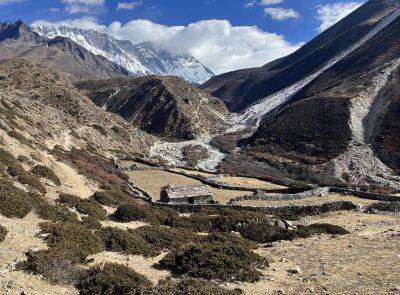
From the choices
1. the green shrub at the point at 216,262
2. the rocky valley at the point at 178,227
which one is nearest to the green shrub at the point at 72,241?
the rocky valley at the point at 178,227

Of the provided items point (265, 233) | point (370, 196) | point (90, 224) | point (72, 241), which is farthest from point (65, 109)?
point (72, 241)

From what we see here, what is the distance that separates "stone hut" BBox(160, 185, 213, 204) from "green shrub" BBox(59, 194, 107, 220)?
12.2 metres

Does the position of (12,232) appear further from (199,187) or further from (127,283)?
(199,187)

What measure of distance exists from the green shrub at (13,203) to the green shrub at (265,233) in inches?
386

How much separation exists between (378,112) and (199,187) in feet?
291

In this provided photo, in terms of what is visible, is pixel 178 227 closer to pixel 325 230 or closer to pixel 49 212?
pixel 49 212

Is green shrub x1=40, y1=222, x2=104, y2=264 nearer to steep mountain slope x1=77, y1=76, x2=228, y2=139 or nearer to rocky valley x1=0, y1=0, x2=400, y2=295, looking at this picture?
rocky valley x1=0, y1=0, x2=400, y2=295

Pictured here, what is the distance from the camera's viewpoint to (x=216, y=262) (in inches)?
542

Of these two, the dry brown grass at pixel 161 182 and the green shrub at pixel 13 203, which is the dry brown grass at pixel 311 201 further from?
the green shrub at pixel 13 203

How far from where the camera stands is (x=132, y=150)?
93.5 metres

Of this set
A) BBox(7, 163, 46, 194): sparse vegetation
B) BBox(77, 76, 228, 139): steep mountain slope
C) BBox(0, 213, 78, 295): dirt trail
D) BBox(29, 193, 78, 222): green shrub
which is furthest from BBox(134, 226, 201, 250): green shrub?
BBox(77, 76, 228, 139): steep mountain slope

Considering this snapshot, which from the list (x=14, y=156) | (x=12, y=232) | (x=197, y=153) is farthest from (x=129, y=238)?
(x=197, y=153)

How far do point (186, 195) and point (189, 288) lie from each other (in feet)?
80.4

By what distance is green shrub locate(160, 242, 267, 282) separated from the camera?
44.1 feet
